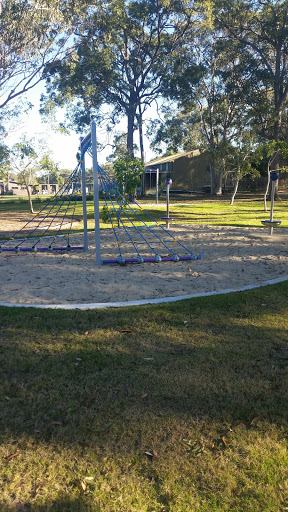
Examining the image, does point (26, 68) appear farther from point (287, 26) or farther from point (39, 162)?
point (287, 26)

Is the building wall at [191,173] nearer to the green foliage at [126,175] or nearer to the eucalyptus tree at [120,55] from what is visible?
the eucalyptus tree at [120,55]

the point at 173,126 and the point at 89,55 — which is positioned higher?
the point at 89,55

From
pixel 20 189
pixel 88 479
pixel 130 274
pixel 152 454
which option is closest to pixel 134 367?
pixel 152 454

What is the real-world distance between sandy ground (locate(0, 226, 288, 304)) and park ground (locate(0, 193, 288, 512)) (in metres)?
1.04

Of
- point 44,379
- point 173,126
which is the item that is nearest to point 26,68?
point 173,126

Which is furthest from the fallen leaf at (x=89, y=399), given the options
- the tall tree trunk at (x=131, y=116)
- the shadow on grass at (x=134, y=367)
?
the tall tree trunk at (x=131, y=116)

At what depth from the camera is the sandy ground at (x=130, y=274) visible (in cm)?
550

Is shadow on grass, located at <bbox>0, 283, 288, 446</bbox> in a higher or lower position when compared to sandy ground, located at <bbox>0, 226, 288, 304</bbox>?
lower

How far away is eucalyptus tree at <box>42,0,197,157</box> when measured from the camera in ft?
94.9

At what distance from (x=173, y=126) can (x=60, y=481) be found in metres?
36.9

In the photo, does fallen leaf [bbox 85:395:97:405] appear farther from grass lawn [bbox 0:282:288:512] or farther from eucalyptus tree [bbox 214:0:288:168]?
eucalyptus tree [bbox 214:0:288:168]

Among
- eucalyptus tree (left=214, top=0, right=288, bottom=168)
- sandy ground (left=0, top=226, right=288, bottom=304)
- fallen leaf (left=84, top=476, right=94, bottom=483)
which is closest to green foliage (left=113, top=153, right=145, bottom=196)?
sandy ground (left=0, top=226, right=288, bottom=304)

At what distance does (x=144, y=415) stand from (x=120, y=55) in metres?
34.5

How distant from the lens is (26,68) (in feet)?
91.0
